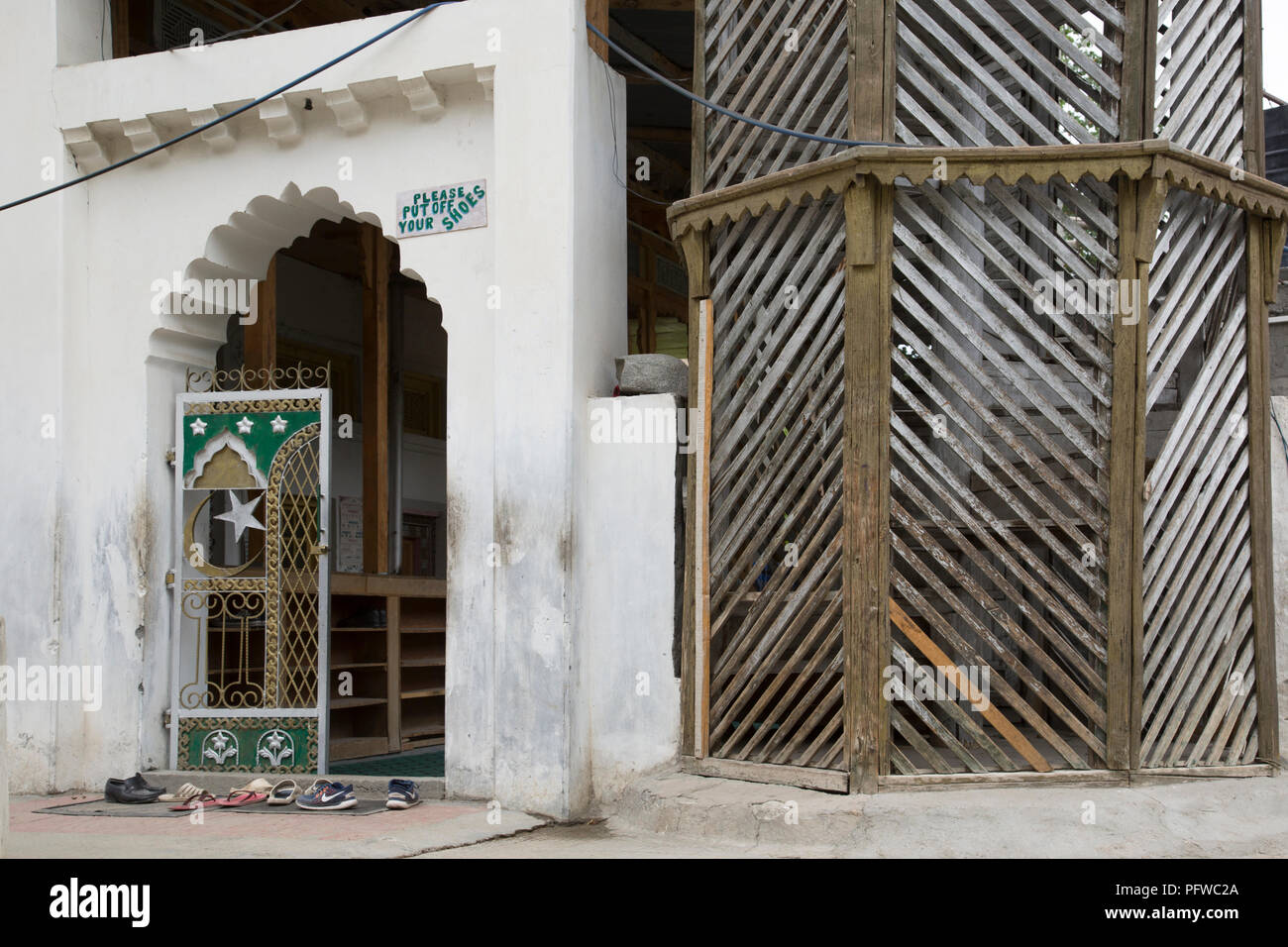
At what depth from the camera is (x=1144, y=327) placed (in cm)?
680

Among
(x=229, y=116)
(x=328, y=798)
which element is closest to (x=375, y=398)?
(x=229, y=116)

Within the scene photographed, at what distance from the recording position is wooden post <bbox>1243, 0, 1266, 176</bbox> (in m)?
7.35

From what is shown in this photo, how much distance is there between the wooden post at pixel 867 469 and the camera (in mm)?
6715

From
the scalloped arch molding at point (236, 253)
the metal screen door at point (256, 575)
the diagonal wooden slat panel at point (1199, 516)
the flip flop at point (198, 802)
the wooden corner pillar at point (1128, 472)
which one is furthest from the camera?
the scalloped arch molding at point (236, 253)

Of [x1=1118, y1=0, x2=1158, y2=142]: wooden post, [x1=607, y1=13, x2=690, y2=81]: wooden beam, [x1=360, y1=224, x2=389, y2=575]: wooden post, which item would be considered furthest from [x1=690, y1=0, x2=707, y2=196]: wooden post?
[x1=360, y1=224, x2=389, y2=575]: wooden post

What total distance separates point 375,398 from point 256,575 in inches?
160

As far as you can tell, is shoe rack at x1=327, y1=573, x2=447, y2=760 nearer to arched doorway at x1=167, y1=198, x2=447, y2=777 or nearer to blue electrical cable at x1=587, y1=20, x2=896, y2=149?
arched doorway at x1=167, y1=198, x2=447, y2=777

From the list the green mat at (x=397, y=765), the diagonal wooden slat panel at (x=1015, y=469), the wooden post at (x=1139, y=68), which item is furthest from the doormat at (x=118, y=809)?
the wooden post at (x=1139, y=68)

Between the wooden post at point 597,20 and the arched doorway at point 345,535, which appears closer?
the wooden post at point 597,20

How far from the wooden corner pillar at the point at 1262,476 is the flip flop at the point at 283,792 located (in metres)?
5.53

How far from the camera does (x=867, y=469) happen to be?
6828mm

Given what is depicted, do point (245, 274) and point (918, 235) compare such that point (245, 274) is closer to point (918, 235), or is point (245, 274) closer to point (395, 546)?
point (918, 235)

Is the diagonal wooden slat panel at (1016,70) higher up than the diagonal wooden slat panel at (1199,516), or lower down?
higher up

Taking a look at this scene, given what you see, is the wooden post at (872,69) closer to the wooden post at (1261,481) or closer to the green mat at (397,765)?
the wooden post at (1261,481)
